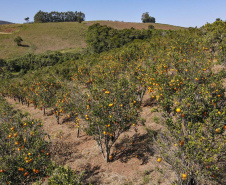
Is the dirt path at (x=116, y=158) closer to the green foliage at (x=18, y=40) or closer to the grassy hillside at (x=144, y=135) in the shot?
the grassy hillside at (x=144, y=135)

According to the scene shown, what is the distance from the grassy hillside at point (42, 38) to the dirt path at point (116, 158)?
57.8m

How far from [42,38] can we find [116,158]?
3167 inches

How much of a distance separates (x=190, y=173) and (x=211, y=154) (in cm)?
97

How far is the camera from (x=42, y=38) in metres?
76.6

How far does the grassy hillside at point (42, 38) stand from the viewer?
66.1 metres

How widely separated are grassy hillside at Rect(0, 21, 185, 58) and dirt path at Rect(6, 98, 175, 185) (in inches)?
2277

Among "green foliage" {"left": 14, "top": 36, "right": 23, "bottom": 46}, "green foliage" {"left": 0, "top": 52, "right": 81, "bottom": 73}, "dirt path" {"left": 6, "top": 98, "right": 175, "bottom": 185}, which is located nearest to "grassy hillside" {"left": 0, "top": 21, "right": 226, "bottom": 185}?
"dirt path" {"left": 6, "top": 98, "right": 175, "bottom": 185}

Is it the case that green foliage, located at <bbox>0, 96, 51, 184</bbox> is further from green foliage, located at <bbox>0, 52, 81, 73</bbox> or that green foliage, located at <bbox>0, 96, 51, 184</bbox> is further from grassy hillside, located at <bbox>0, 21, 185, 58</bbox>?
grassy hillside, located at <bbox>0, 21, 185, 58</bbox>

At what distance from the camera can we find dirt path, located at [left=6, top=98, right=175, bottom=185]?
8.68m

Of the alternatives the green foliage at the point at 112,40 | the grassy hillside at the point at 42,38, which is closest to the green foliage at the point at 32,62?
the green foliage at the point at 112,40

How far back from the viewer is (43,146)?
734 cm

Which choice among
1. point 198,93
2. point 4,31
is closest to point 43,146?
point 198,93

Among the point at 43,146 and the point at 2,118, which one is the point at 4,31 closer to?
the point at 2,118

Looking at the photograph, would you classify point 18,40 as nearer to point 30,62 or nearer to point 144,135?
point 30,62
